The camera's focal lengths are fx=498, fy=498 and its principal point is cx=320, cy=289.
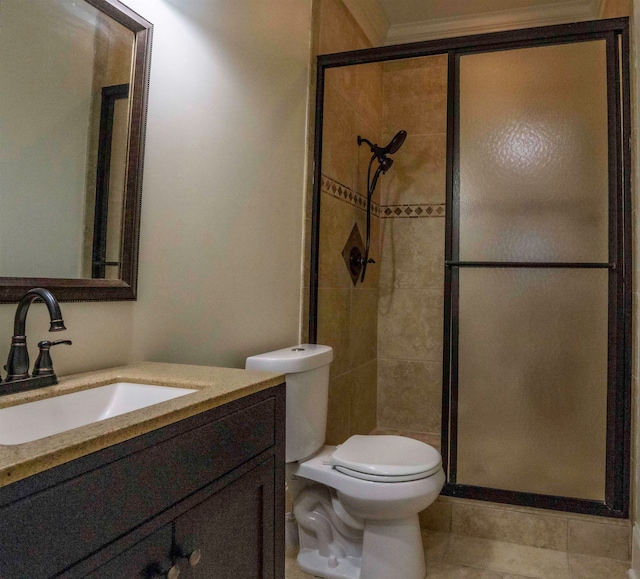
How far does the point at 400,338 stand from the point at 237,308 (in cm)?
165

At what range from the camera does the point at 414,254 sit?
126 inches

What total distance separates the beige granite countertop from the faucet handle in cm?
4

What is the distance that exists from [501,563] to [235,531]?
1.47m

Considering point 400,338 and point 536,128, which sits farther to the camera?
point 400,338

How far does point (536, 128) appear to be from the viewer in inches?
81.8

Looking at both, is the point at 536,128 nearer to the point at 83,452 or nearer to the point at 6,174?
the point at 6,174

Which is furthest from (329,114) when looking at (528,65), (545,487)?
(545,487)

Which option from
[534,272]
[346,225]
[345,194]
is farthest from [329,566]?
[345,194]

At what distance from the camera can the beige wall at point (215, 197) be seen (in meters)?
1.39

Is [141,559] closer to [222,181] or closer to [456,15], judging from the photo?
[222,181]

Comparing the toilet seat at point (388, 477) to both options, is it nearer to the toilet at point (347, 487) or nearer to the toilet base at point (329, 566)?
the toilet at point (347, 487)

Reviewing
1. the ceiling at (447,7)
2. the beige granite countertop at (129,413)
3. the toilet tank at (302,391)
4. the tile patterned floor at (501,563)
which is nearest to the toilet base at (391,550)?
the tile patterned floor at (501,563)

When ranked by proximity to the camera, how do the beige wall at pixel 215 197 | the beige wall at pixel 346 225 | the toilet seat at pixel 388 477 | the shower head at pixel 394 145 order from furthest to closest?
the shower head at pixel 394 145 < the beige wall at pixel 346 225 < the toilet seat at pixel 388 477 < the beige wall at pixel 215 197

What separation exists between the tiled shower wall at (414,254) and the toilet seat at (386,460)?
130 centimetres
